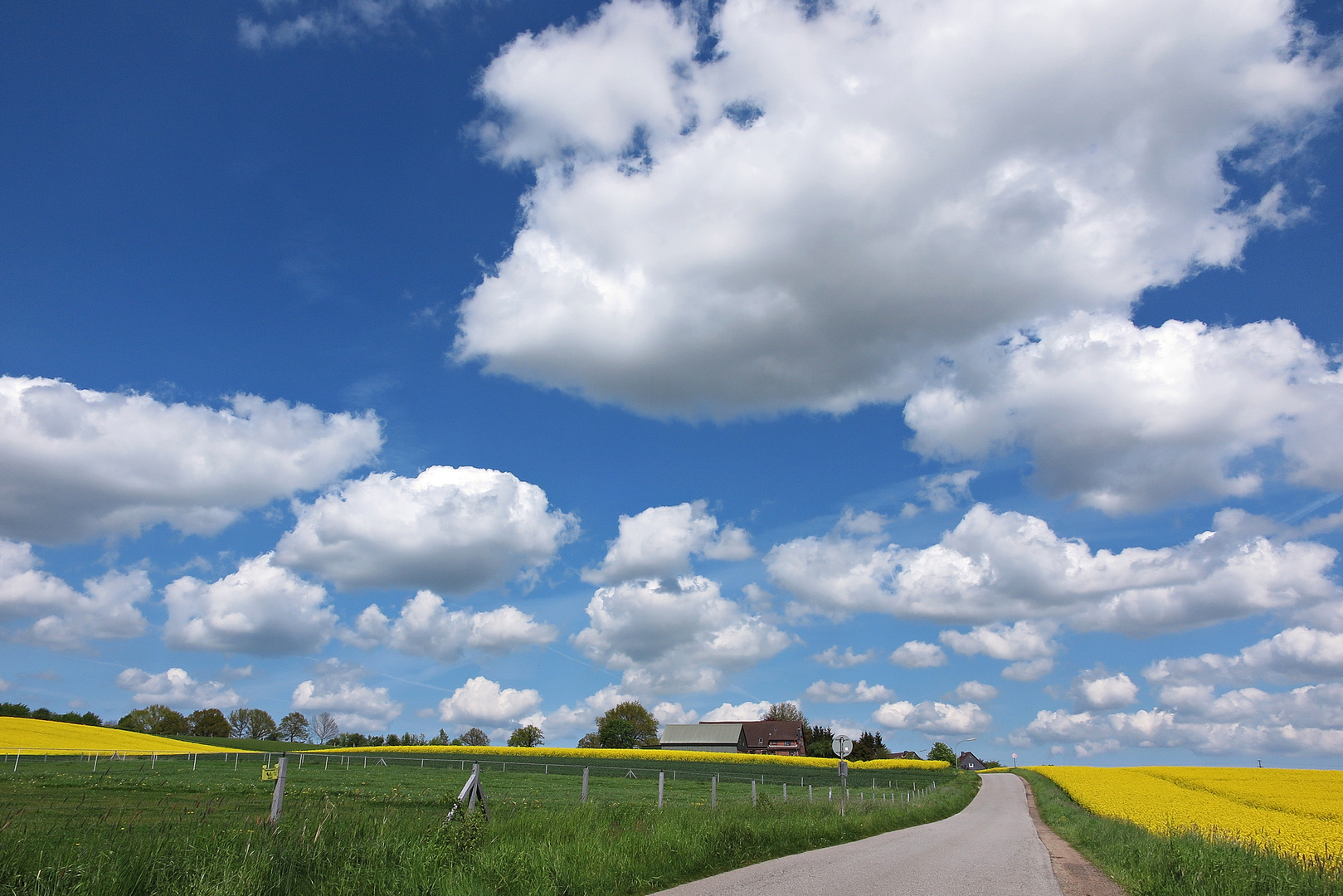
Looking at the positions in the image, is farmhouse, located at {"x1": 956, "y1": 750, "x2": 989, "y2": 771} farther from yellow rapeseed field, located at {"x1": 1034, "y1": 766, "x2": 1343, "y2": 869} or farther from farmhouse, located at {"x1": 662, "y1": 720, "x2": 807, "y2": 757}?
yellow rapeseed field, located at {"x1": 1034, "y1": 766, "x2": 1343, "y2": 869}

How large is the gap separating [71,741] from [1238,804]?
83167 mm

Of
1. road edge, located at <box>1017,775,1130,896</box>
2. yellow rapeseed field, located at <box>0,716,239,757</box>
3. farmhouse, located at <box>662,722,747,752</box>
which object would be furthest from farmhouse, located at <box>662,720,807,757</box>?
road edge, located at <box>1017,775,1130,896</box>

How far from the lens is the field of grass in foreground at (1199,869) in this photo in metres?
9.95

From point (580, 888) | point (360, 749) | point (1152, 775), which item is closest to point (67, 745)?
point (360, 749)

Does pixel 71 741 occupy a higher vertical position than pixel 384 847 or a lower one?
lower

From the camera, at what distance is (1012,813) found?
3425 centimetres

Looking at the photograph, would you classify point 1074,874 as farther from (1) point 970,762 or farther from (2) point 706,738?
(1) point 970,762

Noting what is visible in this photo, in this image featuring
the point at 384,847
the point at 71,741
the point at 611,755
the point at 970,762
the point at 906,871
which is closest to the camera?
the point at 384,847

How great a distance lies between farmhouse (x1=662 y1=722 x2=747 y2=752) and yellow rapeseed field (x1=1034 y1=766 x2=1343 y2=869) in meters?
71.4

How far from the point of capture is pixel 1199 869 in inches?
442

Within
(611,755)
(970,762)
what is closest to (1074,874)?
(611,755)

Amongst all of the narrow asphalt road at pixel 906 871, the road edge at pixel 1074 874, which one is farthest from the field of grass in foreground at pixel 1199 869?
the narrow asphalt road at pixel 906 871

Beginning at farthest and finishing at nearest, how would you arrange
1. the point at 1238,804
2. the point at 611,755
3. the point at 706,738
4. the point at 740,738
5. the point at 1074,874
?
1. the point at 740,738
2. the point at 706,738
3. the point at 611,755
4. the point at 1238,804
5. the point at 1074,874

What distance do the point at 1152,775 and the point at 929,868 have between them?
54257 millimetres
